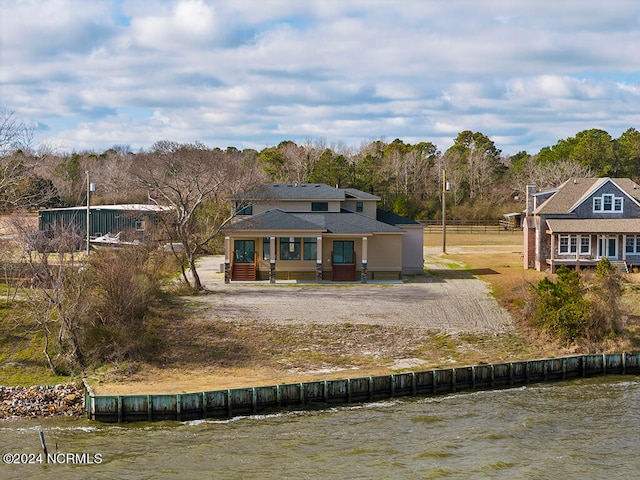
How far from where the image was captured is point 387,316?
34.2 m

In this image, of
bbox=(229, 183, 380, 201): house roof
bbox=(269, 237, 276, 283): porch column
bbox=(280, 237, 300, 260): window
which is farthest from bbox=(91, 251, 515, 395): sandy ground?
bbox=(229, 183, 380, 201): house roof

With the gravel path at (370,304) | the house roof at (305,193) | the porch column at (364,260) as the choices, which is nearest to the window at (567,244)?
the gravel path at (370,304)

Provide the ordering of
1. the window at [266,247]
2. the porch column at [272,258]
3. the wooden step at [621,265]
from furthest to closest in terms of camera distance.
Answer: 1. the wooden step at [621,265]
2. the window at [266,247]
3. the porch column at [272,258]

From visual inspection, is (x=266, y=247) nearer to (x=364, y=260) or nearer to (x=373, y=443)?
(x=364, y=260)

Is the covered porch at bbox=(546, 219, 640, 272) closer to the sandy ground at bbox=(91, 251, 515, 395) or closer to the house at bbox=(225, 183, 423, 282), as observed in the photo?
the sandy ground at bbox=(91, 251, 515, 395)

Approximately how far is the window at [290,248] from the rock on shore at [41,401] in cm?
1999

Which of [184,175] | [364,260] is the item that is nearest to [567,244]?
[364,260]

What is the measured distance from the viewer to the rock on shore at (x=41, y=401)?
23.6 m

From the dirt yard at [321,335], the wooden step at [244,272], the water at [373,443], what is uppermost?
the wooden step at [244,272]

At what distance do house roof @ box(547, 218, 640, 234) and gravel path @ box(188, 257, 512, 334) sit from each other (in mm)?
7369

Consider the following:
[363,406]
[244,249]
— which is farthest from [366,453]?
[244,249]

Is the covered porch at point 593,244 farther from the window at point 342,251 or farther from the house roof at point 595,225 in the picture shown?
the window at point 342,251

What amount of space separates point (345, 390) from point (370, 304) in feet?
37.8

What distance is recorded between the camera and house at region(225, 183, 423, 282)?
142 feet
